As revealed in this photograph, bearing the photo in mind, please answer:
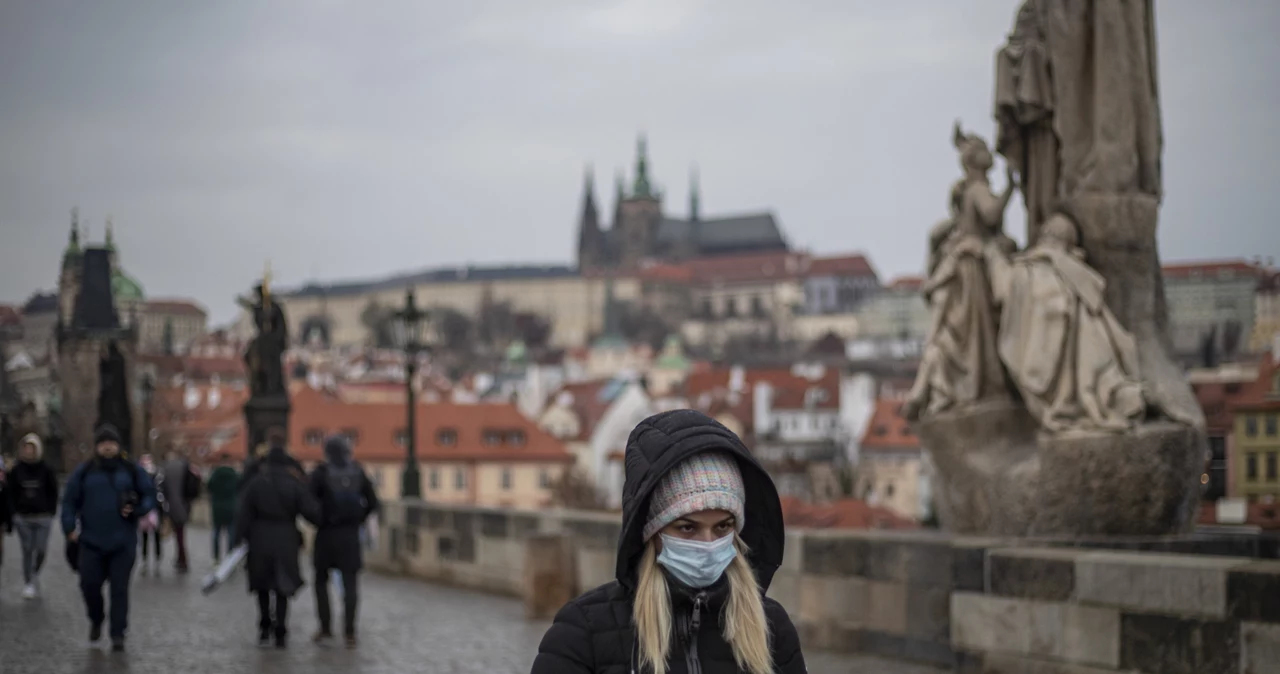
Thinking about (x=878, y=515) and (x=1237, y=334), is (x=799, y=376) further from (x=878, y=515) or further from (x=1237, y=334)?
(x=878, y=515)

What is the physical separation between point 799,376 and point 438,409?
58.8 m

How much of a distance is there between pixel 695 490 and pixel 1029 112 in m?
8.22

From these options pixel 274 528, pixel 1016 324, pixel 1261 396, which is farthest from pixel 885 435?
pixel 1016 324

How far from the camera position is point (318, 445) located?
78.6 m

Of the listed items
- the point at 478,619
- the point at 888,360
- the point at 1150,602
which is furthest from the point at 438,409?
the point at 888,360

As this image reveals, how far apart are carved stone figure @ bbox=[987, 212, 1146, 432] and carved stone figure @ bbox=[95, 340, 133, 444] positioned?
17.6 m

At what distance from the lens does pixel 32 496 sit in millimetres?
13930

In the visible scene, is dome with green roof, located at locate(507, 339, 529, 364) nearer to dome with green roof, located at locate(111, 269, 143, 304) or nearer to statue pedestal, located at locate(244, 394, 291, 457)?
dome with green roof, located at locate(111, 269, 143, 304)

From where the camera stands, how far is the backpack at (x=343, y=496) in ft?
39.2

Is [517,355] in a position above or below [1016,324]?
above

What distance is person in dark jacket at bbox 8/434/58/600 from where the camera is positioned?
45.1ft

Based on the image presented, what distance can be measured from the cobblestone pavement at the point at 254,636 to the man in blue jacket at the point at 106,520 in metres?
0.35

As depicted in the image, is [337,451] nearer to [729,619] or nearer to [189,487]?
[189,487]

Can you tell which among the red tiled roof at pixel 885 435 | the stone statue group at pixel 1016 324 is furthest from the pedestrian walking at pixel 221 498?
the red tiled roof at pixel 885 435
